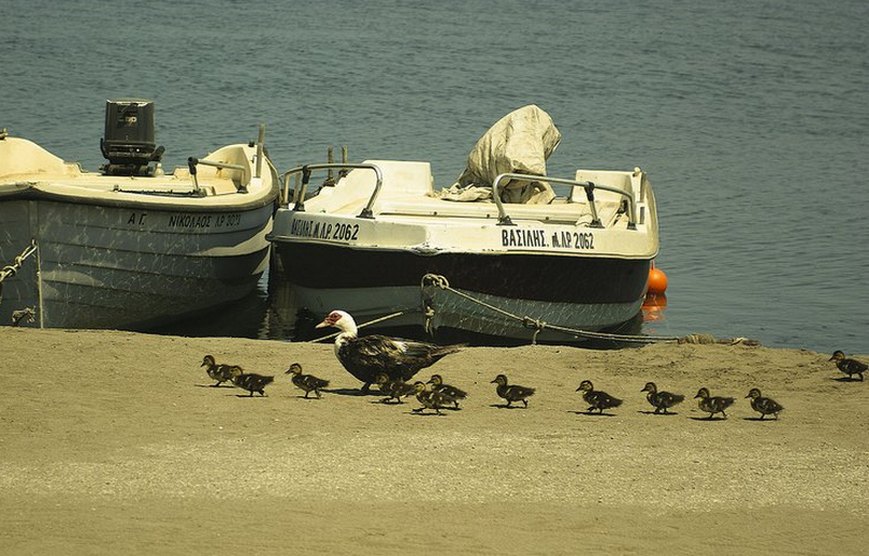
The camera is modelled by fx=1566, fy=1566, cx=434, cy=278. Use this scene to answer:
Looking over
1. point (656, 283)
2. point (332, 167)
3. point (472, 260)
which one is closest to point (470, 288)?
point (472, 260)

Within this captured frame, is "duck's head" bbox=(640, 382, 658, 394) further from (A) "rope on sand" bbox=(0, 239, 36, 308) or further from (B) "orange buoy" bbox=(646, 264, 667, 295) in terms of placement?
(B) "orange buoy" bbox=(646, 264, 667, 295)

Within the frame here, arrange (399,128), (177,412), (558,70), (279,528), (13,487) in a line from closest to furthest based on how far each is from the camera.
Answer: (279,528), (13,487), (177,412), (399,128), (558,70)

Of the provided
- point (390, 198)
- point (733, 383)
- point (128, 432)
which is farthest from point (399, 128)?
point (128, 432)

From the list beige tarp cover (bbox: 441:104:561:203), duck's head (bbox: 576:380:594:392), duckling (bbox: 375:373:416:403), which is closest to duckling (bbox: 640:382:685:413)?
duck's head (bbox: 576:380:594:392)

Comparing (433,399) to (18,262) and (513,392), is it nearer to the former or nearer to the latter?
(513,392)

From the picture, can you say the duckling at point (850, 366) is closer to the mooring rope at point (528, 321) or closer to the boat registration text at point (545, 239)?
the mooring rope at point (528, 321)

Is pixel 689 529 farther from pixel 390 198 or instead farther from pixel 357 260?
pixel 390 198

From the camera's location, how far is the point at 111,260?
1747cm

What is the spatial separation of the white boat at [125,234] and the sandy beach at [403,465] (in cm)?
227

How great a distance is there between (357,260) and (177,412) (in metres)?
5.47

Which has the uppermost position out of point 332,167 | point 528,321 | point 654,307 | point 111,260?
point 332,167

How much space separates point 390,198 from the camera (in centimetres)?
1958

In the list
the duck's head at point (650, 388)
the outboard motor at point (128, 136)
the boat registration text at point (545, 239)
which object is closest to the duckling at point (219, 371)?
the duck's head at point (650, 388)

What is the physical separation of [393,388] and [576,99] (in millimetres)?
38842
